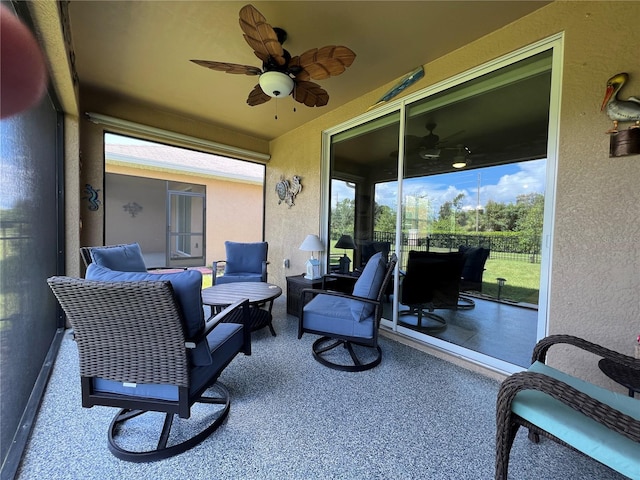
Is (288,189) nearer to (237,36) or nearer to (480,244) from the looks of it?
(237,36)

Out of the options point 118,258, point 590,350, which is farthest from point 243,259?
point 590,350

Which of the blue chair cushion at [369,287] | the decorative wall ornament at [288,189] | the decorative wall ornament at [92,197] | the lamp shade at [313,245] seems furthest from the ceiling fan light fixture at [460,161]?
the decorative wall ornament at [92,197]

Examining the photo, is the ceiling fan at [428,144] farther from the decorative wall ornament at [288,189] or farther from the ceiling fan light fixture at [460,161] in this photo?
the decorative wall ornament at [288,189]

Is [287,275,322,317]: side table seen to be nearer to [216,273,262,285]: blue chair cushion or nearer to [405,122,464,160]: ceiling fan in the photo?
[216,273,262,285]: blue chair cushion

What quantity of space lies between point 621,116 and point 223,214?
7.30 meters

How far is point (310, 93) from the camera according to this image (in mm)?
2469

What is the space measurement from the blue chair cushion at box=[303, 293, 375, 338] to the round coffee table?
57 centimetres

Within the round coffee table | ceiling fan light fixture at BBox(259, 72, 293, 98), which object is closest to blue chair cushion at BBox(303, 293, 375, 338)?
the round coffee table

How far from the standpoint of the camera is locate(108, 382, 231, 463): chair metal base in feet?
4.48

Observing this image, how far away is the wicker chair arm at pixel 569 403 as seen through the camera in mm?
913

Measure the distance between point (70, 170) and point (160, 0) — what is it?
210 centimetres

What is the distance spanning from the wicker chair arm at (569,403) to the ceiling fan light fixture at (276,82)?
241 cm

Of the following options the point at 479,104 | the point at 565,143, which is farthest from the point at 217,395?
the point at 479,104

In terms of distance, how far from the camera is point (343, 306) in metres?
2.52
